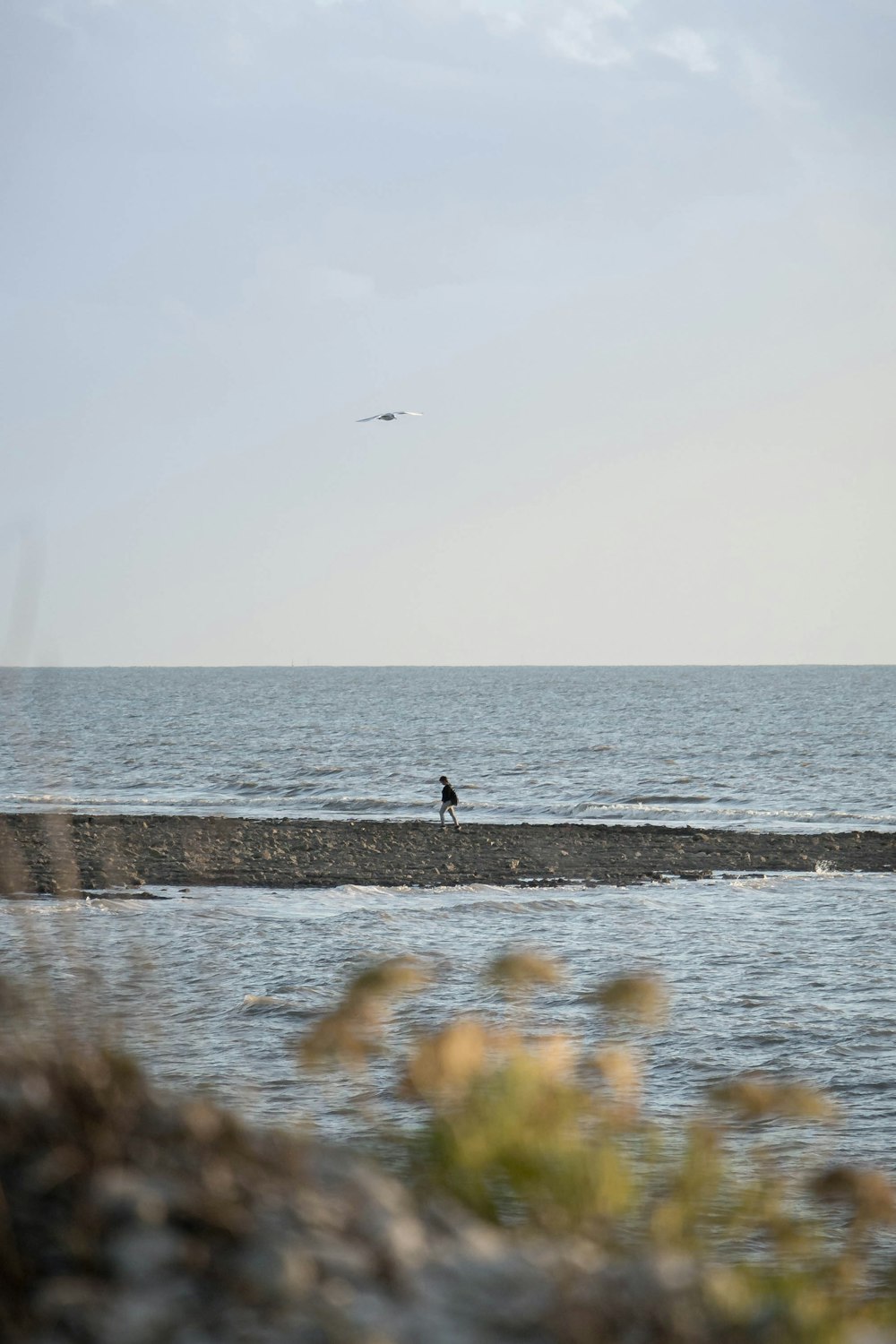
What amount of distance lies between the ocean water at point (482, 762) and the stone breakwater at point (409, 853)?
234 cm

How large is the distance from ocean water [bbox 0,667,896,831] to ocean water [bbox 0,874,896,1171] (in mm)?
3329

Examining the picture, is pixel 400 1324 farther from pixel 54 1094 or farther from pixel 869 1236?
pixel 869 1236

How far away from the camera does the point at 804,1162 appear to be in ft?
33.6

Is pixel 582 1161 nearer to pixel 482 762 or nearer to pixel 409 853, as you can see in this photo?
pixel 409 853

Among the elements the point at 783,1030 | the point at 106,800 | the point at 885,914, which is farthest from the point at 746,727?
the point at 783,1030

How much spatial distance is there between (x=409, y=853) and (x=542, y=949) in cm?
1177

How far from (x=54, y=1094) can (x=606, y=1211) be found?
4.45 feet

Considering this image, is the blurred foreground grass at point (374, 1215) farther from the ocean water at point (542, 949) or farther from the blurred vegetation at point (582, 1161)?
the ocean water at point (542, 949)

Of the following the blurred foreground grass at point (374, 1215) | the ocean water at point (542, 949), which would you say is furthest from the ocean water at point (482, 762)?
the ocean water at point (542, 949)

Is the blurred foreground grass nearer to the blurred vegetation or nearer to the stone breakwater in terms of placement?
the blurred vegetation

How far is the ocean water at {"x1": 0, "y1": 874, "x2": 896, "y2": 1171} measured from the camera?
11898 mm

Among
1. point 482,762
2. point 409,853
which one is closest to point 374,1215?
point 409,853

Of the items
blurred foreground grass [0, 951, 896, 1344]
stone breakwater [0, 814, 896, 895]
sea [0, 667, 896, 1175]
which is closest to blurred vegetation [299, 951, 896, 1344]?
blurred foreground grass [0, 951, 896, 1344]

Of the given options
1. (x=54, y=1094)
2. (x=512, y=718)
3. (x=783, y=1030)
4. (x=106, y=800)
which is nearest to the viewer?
(x=54, y=1094)
